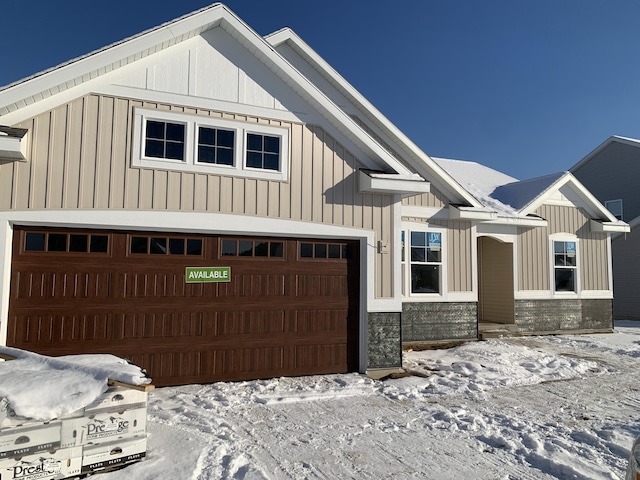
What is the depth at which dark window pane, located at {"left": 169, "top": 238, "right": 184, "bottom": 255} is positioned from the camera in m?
7.25

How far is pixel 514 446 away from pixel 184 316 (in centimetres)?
490

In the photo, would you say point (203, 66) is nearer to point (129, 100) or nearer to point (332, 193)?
point (129, 100)

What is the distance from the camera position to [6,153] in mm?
6023

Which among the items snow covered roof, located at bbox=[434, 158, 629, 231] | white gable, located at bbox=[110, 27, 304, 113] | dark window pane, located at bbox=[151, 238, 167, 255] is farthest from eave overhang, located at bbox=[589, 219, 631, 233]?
dark window pane, located at bbox=[151, 238, 167, 255]

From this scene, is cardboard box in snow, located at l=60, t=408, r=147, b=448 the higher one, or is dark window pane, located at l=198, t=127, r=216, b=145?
dark window pane, located at l=198, t=127, r=216, b=145

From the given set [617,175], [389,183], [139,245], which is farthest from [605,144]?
[139,245]

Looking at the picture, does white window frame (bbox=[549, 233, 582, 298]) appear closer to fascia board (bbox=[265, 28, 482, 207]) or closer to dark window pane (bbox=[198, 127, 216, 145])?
fascia board (bbox=[265, 28, 482, 207])

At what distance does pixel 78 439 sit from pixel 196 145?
472 cm

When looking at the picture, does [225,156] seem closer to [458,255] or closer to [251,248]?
[251,248]

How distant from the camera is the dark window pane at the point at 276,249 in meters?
7.90

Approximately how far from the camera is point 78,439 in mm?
3875

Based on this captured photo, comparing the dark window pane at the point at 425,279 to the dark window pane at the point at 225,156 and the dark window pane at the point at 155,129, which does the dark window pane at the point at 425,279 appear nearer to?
the dark window pane at the point at 225,156

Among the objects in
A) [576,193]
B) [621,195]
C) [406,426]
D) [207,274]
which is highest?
[621,195]

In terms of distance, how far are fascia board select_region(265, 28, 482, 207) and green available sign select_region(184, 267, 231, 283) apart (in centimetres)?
654
